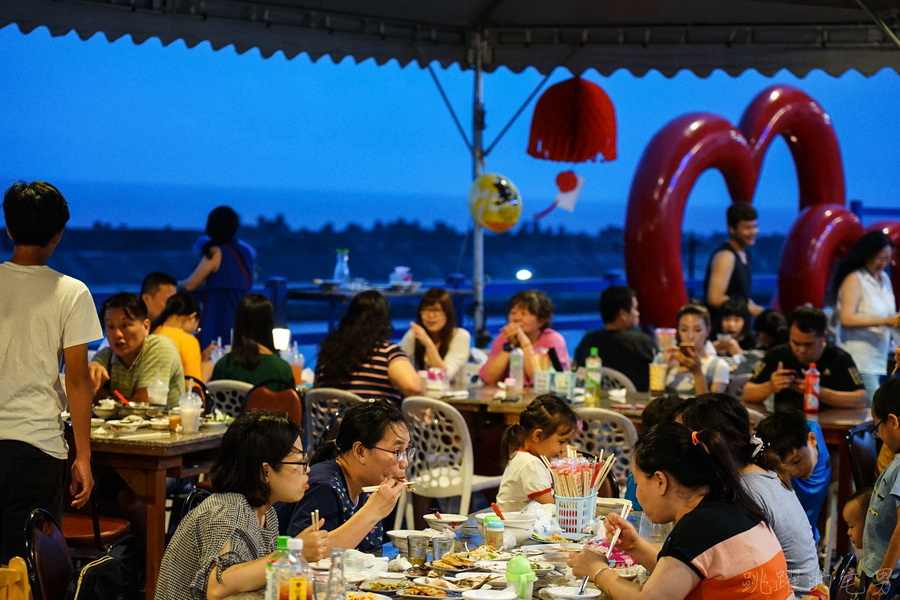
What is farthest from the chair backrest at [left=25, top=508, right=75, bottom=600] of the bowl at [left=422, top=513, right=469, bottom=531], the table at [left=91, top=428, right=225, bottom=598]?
the table at [left=91, top=428, right=225, bottom=598]

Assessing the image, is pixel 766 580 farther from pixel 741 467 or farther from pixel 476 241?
pixel 476 241

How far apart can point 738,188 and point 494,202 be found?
7.52 ft

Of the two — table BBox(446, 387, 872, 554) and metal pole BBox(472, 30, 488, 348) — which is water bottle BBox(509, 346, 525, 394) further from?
metal pole BBox(472, 30, 488, 348)

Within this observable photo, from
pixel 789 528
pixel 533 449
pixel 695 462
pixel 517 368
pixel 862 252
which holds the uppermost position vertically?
pixel 862 252

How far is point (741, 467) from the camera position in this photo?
327 cm

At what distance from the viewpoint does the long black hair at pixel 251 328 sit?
19.0ft

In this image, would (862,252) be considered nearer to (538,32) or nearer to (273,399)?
(538,32)

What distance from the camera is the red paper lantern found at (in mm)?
8180

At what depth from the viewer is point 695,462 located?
9.16ft

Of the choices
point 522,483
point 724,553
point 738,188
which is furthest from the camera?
point 738,188

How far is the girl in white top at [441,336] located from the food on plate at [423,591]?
155 inches

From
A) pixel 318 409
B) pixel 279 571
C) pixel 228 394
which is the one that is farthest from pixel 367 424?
pixel 228 394

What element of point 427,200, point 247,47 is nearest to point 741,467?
point 247,47

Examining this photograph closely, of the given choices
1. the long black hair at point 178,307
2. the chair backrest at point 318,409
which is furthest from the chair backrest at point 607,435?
the long black hair at point 178,307
